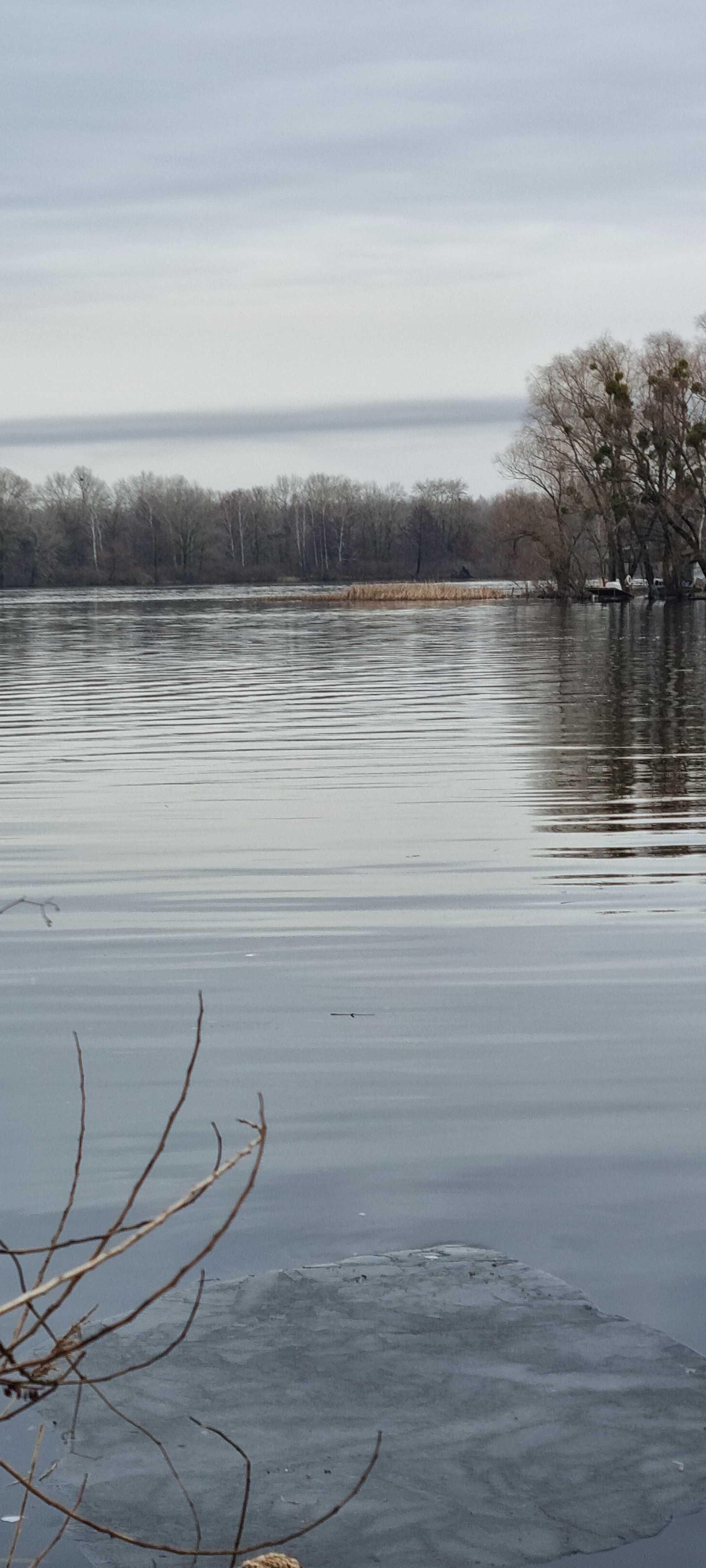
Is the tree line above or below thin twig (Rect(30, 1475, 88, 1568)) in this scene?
above

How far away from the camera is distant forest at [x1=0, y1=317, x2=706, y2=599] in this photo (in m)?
69.7

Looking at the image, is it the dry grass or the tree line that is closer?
the tree line

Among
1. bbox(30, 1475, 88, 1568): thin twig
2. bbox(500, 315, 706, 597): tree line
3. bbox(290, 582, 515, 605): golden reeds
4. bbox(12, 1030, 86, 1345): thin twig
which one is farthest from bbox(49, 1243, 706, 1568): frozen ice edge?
bbox(290, 582, 515, 605): golden reeds

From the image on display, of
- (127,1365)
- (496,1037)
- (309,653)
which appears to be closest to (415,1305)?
(127,1365)

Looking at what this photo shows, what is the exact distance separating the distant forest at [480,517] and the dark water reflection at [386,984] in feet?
173

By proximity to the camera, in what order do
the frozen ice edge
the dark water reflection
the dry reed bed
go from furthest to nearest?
the dry reed bed → the dark water reflection → the frozen ice edge

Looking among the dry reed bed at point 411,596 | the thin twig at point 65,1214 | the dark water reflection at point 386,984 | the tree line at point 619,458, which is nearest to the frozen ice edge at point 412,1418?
the dark water reflection at point 386,984

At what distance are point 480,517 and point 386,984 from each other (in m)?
154

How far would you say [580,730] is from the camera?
19703 millimetres

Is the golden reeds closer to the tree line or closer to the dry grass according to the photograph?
the dry grass

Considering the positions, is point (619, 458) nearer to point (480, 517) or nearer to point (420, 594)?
point (420, 594)

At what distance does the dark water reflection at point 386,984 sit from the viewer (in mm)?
5250

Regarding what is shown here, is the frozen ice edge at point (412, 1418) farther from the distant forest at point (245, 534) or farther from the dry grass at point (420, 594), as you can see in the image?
the distant forest at point (245, 534)

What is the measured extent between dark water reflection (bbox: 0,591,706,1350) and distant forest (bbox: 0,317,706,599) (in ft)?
173
